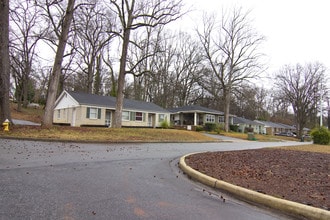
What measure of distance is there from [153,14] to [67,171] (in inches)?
763

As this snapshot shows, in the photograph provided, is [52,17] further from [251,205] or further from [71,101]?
[251,205]

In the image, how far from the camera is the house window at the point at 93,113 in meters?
29.4

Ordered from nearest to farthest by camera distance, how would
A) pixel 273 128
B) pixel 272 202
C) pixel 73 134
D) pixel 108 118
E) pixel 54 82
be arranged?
pixel 272 202
pixel 73 134
pixel 54 82
pixel 108 118
pixel 273 128

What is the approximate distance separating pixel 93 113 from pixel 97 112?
0.57 m

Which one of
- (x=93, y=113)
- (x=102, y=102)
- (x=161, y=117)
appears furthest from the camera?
(x=161, y=117)

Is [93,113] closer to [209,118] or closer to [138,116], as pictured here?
[138,116]

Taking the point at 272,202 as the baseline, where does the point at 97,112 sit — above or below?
above

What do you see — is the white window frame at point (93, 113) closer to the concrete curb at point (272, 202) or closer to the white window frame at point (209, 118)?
the white window frame at point (209, 118)

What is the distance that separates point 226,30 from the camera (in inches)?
1620

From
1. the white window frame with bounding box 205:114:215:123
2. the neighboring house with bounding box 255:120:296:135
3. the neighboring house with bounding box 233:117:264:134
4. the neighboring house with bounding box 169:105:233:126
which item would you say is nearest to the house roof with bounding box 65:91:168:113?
the neighboring house with bounding box 169:105:233:126

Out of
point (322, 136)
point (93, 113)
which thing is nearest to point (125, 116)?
point (93, 113)

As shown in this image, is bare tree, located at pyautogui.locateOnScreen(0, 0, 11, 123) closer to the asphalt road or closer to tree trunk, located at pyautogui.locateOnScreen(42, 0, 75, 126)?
tree trunk, located at pyautogui.locateOnScreen(42, 0, 75, 126)

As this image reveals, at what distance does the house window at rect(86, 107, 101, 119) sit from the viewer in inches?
1159

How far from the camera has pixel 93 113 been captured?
30016mm
